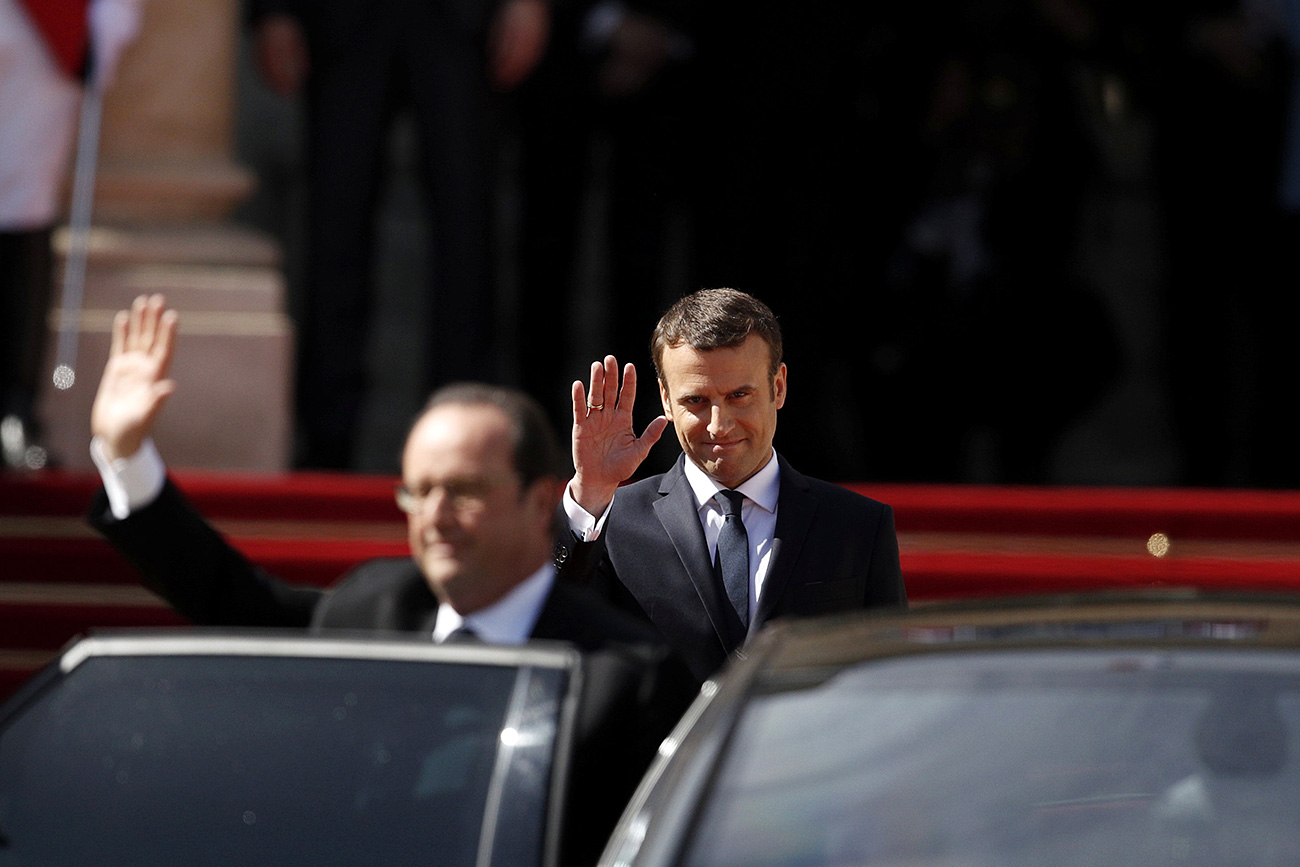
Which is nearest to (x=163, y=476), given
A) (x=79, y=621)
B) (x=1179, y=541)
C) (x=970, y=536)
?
(x=79, y=621)

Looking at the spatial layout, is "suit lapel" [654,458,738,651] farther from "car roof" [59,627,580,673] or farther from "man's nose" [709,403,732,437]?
"car roof" [59,627,580,673]

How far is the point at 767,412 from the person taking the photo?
3.12m

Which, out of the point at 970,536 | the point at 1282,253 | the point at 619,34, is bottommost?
the point at 970,536

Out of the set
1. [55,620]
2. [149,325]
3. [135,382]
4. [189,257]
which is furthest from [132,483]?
[189,257]

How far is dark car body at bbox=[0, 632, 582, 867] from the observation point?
102 inches

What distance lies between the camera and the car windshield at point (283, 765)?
8.50 ft

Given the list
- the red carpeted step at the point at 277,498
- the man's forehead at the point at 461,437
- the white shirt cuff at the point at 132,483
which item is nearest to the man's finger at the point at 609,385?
the man's forehead at the point at 461,437

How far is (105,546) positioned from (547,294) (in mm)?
2022

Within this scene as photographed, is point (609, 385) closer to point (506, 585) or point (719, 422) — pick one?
point (719, 422)

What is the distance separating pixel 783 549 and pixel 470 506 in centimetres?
71

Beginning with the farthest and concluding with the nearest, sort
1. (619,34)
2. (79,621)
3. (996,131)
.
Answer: (996,131), (619,34), (79,621)

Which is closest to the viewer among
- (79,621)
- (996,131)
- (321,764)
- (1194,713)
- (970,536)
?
(1194,713)

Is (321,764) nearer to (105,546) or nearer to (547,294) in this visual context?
(105,546)

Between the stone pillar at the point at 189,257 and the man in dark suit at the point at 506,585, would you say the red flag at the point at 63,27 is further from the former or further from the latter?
the man in dark suit at the point at 506,585
